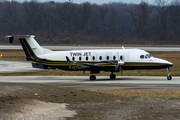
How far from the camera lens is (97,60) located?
35.8 m

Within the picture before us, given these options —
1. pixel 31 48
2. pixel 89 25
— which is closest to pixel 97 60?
pixel 31 48

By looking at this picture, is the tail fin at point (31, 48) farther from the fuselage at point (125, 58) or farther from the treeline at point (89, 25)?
the treeline at point (89, 25)

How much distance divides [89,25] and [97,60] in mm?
112574

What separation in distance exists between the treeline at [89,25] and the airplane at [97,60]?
3488 inches

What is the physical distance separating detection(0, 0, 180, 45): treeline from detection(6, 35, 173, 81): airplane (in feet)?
291

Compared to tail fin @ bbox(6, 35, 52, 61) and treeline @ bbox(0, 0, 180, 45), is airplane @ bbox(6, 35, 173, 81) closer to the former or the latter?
tail fin @ bbox(6, 35, 52, 61)

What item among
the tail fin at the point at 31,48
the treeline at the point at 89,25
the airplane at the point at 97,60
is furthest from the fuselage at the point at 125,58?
the treeline at the point at 89,25

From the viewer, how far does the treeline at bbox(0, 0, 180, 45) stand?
130 metres

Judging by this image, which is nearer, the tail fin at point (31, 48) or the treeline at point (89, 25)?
the tail fin at point (31, 48)

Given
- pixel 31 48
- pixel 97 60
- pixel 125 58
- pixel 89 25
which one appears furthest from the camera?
pixel 89 25

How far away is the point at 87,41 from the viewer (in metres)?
130

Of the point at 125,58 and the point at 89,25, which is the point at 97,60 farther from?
the point at 89,25

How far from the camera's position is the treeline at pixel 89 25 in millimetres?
130000

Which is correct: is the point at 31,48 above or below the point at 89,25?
below
